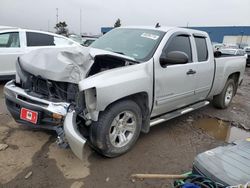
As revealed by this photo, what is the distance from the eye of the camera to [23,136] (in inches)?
155

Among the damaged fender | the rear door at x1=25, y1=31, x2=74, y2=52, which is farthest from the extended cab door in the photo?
the rear door at x1=25, y1=31, x2=74, y2=52

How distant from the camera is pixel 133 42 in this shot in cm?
417

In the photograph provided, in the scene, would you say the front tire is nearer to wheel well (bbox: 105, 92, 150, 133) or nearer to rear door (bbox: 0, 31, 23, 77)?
wheel well (bbox: 105, 92, 150, 133)

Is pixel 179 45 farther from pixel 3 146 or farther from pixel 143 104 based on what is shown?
pixel 3 146

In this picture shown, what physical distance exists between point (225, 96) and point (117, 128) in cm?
390

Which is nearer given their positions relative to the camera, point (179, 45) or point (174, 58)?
point (174, 58)

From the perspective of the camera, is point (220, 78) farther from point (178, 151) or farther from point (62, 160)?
point (62, 160)

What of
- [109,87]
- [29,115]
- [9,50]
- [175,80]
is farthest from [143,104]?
[9,50]

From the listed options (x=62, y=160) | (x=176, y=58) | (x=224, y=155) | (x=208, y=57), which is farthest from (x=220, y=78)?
(x=62, y=160)

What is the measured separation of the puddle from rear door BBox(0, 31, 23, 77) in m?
5.07

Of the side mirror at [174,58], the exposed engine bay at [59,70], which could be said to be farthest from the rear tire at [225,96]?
the exposed engine bay at [59,70]

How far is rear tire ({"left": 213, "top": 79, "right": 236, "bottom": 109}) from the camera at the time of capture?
607 centimetres

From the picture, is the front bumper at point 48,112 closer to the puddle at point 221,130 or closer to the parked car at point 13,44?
the puddle at point 221,130

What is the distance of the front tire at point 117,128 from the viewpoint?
309cm
